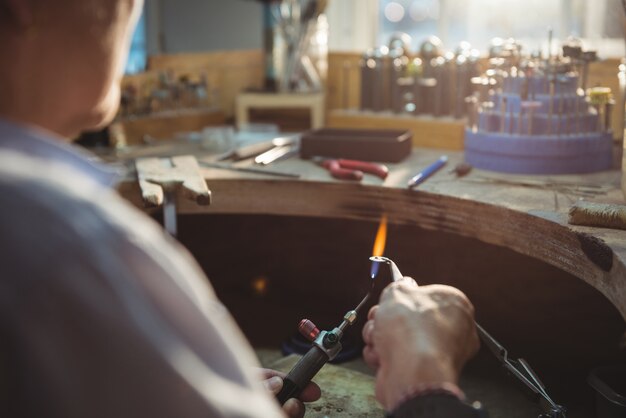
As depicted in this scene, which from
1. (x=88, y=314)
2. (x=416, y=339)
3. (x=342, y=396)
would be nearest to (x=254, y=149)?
(x=342, y=396)

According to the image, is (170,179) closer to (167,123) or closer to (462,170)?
(462,170)

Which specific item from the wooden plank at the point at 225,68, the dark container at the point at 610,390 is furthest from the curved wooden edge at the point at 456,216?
the wooden plank at the point at 225,68

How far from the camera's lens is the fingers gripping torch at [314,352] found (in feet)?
4.11

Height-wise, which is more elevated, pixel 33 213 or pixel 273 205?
pixel 33 213

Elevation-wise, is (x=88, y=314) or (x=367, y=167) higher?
(x=88, y=314)

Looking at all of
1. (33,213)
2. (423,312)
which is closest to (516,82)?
(423,312)

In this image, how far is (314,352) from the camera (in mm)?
1279

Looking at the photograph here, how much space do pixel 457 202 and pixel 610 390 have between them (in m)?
0.50

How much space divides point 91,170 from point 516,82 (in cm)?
153

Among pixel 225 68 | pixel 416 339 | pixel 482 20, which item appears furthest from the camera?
pixel 482 20

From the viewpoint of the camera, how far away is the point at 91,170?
0.68m

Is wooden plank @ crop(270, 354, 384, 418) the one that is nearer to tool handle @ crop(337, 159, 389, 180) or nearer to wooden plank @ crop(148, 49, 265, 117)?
tool handle @ crop(337, 159, 389, 180)

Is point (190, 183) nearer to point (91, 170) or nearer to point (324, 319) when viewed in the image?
point (324, 319)

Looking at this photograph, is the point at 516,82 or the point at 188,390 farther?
the point at 516,82
